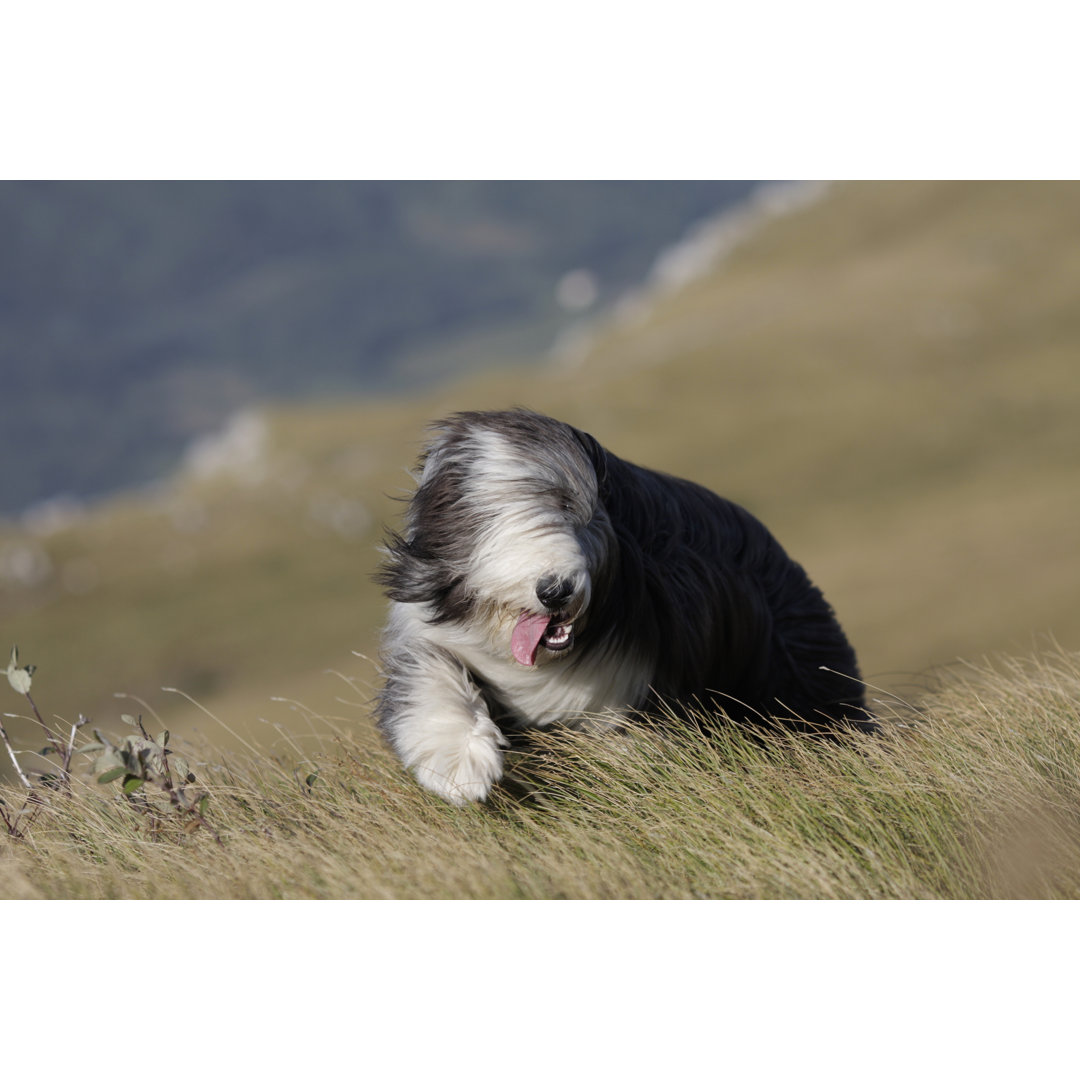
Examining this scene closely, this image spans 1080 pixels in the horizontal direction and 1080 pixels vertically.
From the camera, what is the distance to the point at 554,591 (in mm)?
4074

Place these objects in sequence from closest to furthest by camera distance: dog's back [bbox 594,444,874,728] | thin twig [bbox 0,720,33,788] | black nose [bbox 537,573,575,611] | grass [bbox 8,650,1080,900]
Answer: grass [bbox 8,650,1080,900]
black nose [bbox 537,573,575,611]
dog's back [bbox 594,444,874,728]
thin twig [bbox 0,720,33,788]

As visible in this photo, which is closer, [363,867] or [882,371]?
[363,867]

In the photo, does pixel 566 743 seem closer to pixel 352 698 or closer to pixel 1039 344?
pixel 352 698

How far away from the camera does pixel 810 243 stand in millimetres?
126938

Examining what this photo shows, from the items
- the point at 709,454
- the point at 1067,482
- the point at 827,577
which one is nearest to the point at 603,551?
the point at 827,577

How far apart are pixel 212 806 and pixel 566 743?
1404 millimetres

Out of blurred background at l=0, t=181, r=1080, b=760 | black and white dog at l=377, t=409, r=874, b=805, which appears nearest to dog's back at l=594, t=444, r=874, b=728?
black and white dog at l=377, t=409, r=874, b=805

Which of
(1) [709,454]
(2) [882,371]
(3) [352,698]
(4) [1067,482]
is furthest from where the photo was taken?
(2) [882,371]

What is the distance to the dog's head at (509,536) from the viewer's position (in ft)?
13.6

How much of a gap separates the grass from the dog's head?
519 millimetres

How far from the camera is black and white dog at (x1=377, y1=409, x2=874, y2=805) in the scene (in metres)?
4.18

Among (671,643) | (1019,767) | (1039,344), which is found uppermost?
(1039,344)

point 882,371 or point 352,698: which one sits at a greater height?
point 882,371

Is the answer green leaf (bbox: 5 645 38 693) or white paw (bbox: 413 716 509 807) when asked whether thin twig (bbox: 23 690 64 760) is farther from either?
white paw (bbox: 413 716 509 807)
